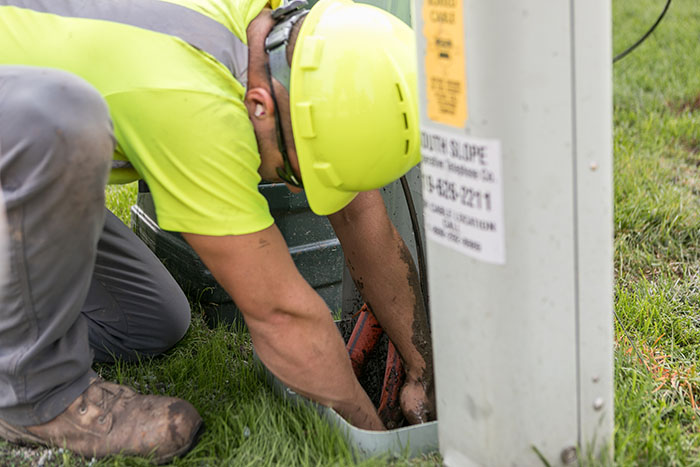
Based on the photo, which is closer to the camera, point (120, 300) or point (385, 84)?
point (385, 84)

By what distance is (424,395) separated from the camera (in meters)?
2.23

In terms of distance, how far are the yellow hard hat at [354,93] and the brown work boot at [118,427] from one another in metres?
0.70

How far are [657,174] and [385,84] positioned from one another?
2328mm

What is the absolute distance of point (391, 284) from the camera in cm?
227

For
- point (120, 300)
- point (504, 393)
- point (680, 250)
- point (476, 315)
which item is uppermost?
point (476, 315)

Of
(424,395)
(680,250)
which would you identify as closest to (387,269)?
(424,395)

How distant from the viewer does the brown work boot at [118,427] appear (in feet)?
6.29

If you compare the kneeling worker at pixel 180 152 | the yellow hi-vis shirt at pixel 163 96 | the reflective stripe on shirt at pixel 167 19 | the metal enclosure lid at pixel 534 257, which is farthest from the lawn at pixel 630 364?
the reflective stripe on shirt at pixel 167 19

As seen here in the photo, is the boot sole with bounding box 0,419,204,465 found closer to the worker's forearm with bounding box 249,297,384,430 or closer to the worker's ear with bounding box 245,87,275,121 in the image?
the worker's forearm with bounding box 249,297,384,430

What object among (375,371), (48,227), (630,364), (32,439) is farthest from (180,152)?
(630,364)

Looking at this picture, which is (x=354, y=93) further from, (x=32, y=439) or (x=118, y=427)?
(x=32, y=439)

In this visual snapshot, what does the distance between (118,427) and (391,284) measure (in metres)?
0.83

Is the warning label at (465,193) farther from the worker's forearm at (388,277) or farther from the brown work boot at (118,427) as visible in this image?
the brown work boot at (118,427)

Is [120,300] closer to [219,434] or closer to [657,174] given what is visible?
[219,434]
